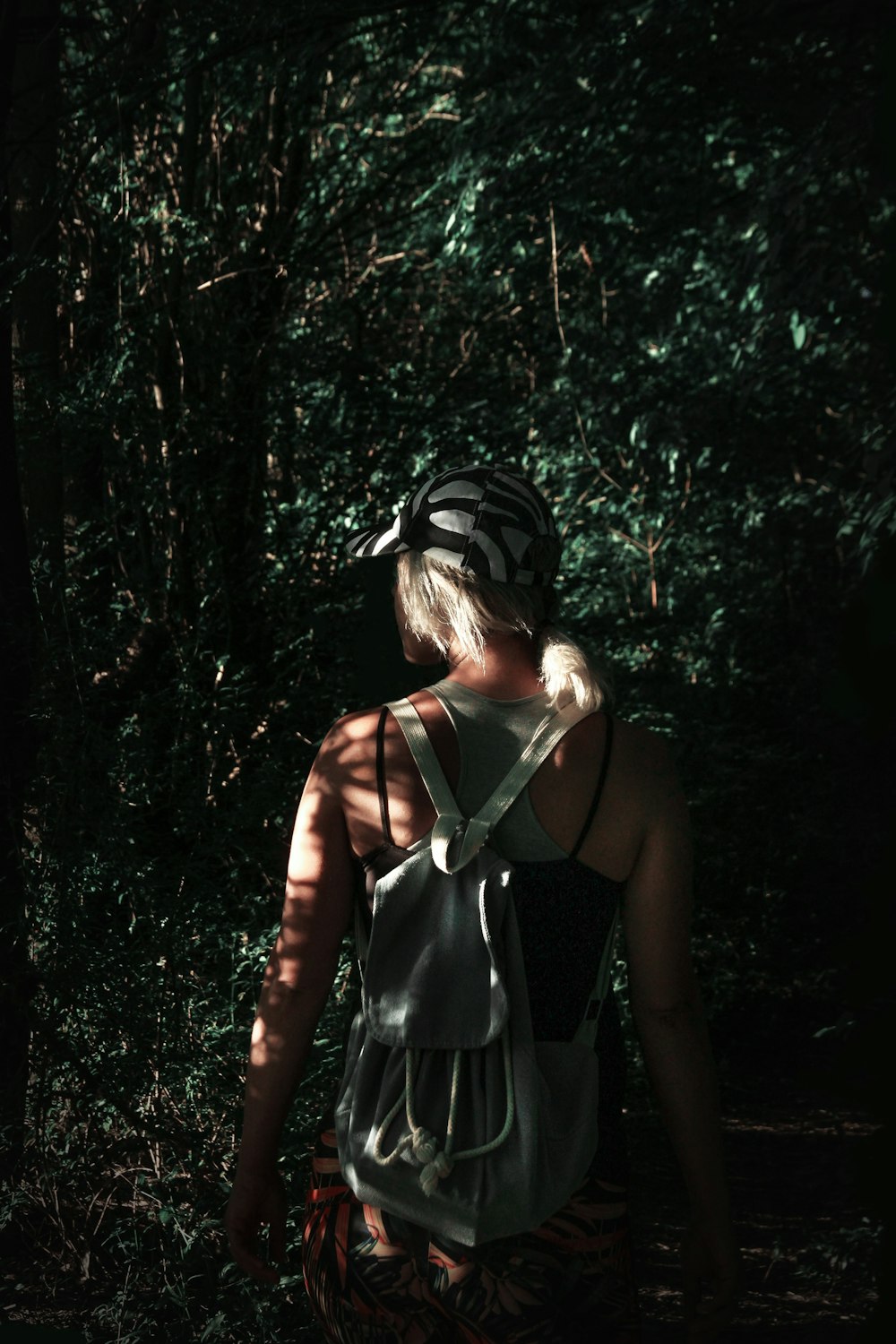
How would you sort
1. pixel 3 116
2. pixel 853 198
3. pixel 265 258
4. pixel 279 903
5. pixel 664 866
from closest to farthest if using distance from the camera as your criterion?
pixel 664 866 < pixel 3 116 < pixel 279 903 < pixel 853 198 < pixel 265 258

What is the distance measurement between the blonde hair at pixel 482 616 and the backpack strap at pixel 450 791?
0.13 feet

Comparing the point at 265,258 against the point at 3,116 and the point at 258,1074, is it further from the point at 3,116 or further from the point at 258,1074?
the point at 258,1074

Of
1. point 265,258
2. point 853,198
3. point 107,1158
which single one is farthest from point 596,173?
point 107,1158

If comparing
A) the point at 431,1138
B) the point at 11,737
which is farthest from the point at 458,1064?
the point at 11,737

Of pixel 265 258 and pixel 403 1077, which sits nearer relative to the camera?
pixel 403 1077

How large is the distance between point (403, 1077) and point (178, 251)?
175 inches

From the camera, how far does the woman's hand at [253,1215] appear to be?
180 cm

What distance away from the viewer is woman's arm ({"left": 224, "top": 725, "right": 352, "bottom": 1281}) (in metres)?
1.74

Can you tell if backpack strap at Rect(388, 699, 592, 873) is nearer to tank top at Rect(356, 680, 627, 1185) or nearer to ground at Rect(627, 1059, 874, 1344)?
tank top at Rect(356, 680, 627, 1185)

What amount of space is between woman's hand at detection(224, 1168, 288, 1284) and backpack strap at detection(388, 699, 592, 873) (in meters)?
0.51

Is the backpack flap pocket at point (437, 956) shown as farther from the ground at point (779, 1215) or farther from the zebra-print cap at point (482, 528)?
the ground at point (779, 1215)

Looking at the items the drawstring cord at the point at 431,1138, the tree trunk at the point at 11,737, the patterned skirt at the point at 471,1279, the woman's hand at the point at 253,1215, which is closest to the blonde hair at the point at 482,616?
the drawstring cord at the point at 431,1138

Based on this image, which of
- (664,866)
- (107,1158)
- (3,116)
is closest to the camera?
(664,866)

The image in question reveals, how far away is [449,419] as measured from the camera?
20.2 feet
